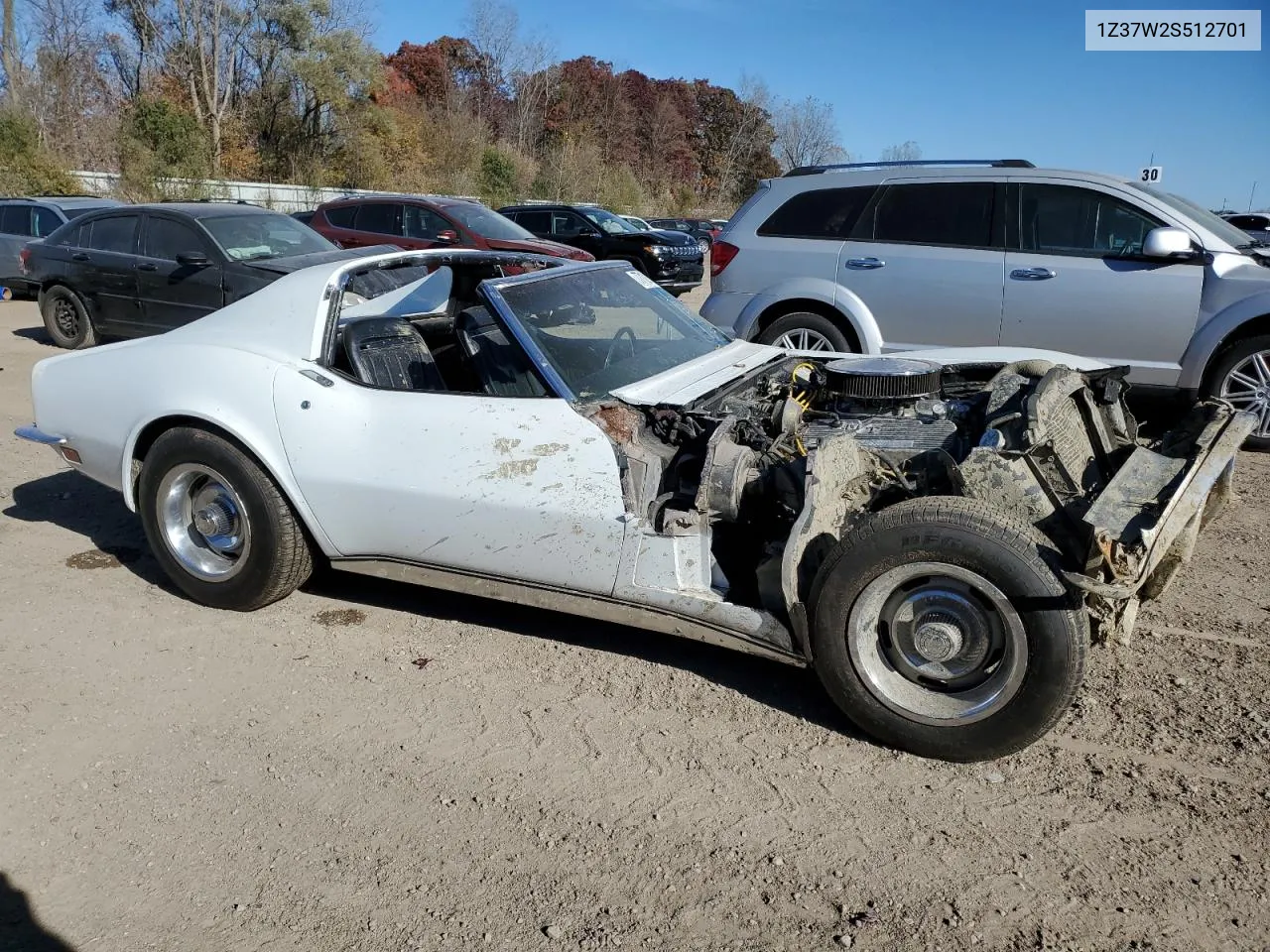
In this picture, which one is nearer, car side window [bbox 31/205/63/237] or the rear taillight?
the rear taillight

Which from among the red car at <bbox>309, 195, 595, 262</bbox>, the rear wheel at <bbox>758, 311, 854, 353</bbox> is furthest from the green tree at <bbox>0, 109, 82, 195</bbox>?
the rear wheel at <bbox>758, 311, 854, 353</bbox>

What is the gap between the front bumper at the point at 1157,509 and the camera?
2.79 m

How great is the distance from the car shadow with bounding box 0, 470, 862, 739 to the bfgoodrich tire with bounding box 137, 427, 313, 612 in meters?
0.36

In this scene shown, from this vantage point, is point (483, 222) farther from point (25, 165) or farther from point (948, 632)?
point (25, 165)

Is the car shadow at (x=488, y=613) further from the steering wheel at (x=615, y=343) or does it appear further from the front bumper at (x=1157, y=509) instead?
the steering wheel at (x=615, y=343)

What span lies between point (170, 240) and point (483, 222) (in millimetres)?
4874

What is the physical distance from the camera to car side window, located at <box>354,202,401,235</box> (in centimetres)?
1392

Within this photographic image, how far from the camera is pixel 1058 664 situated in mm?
2887

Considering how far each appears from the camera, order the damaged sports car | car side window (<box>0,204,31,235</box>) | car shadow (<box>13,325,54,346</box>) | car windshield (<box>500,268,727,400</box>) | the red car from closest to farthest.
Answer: the damaged sports car < car windshield (<box>500,268,727,400</box>) < car shadow (<box>13,325,54,346</box>) < the red car < car side window (<box>0,204,31,235</box>)

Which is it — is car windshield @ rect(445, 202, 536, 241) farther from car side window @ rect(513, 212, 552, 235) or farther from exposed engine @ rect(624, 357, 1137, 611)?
exposed engine @ rect(624, 357, 1137, 611)

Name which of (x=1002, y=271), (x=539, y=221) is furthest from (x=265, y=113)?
(x=1002, y=271)

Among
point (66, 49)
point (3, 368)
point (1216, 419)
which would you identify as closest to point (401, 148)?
point (66, 49)

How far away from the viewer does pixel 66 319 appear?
1130cm

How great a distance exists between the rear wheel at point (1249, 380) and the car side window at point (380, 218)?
1081cm
